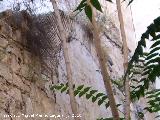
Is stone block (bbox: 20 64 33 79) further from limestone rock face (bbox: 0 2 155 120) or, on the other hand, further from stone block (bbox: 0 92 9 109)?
stone block (bbox: 0 92 9 109)

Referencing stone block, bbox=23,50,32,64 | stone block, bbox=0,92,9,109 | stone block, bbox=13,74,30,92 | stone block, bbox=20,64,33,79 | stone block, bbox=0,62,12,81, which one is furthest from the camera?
stone block, bbox=23,50,32,64

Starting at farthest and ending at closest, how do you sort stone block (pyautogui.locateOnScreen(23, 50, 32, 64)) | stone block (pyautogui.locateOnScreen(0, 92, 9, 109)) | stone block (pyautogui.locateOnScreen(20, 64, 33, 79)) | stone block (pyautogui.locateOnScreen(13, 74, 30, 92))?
stone block (pyautogui.locateOnScreen(23, 50, 32, 64)), stone block (pyautogui.locateOnScreen(20, 64, 33, 79)), stone block (pyautogui.locateOnScreen(13, 74, 30, 92)), stone block (pyautogui.locateOnScreen(0, 92, 9, 109))

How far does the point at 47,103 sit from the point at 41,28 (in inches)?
26.6

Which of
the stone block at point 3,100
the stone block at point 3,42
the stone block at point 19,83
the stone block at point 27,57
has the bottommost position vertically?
the stone block at point 3,100

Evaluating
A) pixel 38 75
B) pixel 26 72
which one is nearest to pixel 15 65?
pixel 26 72

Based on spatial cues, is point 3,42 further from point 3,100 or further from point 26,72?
point 3,100

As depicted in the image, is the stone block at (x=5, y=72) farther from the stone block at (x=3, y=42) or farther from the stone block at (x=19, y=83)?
the stone block at (x=3, y=42)

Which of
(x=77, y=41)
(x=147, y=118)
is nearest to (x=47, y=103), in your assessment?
(x=77, y=41)

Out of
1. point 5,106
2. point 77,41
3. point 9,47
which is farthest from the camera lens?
point 77,41

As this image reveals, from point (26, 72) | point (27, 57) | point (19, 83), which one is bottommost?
point (19, 83)

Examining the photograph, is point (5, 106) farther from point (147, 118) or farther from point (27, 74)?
point (147, 118)

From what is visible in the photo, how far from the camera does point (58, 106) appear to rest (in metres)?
3.28

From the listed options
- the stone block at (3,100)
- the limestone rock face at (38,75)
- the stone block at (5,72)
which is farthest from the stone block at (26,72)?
the stone block at (3,100)

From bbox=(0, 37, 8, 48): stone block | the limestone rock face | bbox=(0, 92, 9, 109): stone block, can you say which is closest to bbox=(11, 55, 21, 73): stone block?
the limestone rock face
